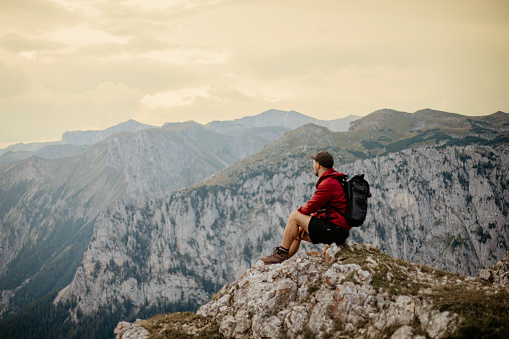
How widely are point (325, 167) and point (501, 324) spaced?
27.5 feet

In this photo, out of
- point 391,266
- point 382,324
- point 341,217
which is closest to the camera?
point 382,324

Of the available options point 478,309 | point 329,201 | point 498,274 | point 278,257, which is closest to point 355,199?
point 329,201

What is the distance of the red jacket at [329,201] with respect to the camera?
1311cm

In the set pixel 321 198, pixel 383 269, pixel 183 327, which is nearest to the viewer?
pixel 321 198

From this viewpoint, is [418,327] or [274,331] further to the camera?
[274,331]

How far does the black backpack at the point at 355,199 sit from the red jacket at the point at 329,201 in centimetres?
24

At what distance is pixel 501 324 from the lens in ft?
26.9

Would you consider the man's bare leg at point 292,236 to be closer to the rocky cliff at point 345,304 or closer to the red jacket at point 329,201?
the red jacket at point 329,201

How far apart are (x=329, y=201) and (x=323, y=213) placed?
0.69m

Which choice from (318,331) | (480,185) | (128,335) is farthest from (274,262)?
(480,185)

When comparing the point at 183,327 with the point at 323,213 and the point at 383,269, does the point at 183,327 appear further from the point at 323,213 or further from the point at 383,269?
the point at 383,269

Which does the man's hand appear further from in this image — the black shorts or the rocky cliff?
the rocky cliff

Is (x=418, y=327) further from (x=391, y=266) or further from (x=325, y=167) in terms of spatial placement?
(x=325, y=167)

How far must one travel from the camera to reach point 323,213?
13.7 meters
